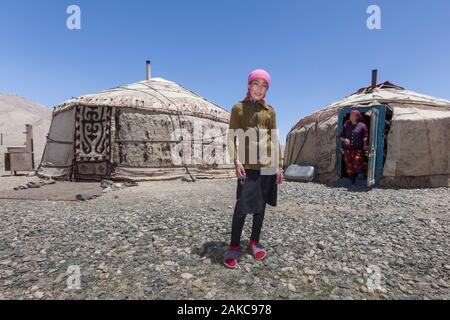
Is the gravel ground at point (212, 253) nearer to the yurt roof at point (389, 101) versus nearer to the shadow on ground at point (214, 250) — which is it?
the shadow on ground at point (214, 250)

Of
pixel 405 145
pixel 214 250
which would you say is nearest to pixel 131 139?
pixel 214 250

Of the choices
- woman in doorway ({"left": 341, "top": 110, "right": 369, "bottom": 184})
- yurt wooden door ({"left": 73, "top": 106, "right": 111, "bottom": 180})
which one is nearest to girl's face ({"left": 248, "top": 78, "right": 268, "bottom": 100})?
woman in doorway ({"left": 341, "top": 110, "right": 369, "bottom": 184})

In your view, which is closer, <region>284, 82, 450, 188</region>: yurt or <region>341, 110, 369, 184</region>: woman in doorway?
<region>341, 110, 369, 184</region>: woman in doorway

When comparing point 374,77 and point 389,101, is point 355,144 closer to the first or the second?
point 389,101

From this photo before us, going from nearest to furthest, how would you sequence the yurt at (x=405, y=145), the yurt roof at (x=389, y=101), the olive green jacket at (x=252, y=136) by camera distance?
the olive green jacket at (x=252, y=136) → the yurt at (x=405, y=145) → the yurt roof at (x=389, y=101)

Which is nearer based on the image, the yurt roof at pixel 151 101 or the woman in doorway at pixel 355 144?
the woman in doorway at pixel 355 144

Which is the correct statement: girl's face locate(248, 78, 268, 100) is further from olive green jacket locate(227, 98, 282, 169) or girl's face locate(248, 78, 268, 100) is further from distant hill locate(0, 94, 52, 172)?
distant hill locate(0, 94, 52, 172)

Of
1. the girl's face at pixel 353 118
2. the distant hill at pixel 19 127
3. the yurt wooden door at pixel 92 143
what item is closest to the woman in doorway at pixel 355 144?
the girl's face at pixel 353 118

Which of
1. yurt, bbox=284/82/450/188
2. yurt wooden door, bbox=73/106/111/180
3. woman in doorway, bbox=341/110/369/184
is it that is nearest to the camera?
woman in doorway, bbox=341/110/369/184

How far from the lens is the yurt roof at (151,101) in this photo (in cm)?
1031

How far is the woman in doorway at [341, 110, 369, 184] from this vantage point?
27.2 ft

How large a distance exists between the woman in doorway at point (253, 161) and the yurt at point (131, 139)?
25.9 feet

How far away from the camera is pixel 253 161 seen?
285cm

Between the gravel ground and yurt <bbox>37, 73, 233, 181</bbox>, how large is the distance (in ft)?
16.0
